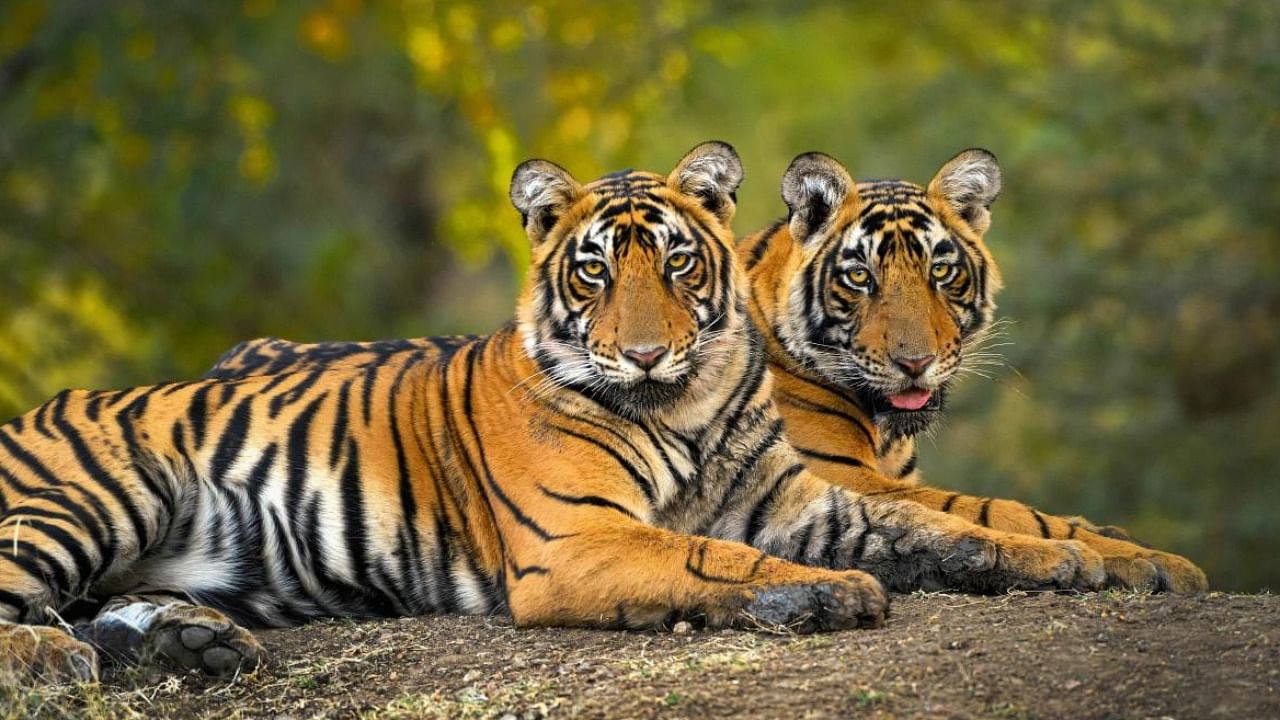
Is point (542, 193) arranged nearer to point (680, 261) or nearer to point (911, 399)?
point (680, 261)

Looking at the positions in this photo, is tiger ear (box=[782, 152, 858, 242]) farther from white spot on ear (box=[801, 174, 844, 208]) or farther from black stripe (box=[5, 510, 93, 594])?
black stripe (box=[5, 510, 93, 594])

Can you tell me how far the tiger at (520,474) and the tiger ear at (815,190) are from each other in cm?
62

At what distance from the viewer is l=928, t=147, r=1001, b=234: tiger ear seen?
602 centimetres

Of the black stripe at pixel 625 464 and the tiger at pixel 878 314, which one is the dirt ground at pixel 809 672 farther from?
the tiger at pixel 878 314

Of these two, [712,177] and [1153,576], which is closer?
[1153,576]

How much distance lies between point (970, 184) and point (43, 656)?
3491mm

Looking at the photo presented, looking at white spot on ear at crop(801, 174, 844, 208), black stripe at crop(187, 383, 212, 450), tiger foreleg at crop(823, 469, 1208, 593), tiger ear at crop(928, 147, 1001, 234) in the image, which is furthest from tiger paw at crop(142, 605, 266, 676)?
tiger ear at crop(928, 147, 1001, 234)

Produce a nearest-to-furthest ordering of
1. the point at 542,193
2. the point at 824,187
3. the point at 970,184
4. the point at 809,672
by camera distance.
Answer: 1. the point at 809,672
2. the point at 542,193
3. the point at 824,187
4. the point at 970,184

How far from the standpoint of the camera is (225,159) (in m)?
13.5

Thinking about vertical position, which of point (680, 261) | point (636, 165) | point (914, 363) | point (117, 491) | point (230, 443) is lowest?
point (117, 491)

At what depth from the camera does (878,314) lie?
566 cm

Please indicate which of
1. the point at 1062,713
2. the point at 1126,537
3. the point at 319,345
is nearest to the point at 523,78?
the point at 319,345

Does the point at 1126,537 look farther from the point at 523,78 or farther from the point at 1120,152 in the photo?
the point at 523,78

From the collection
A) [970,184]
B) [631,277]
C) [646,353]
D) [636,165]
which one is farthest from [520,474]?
[636,165]
